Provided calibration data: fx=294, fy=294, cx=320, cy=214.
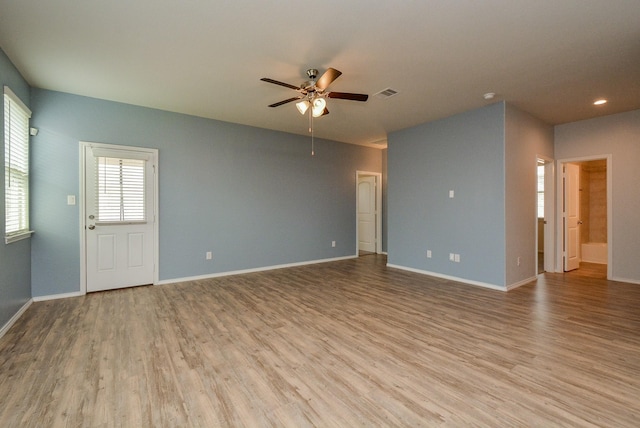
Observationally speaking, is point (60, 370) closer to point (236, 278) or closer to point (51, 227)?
point (51, 227)

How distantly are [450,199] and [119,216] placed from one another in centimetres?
514

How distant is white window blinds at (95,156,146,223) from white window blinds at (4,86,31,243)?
2.39ft

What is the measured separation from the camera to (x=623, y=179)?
4.73m

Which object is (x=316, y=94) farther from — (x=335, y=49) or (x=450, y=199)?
(x=450, y=199)

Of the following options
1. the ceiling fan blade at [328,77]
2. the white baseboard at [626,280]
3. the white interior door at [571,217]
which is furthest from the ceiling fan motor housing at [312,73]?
the white baseboard at [626,280]

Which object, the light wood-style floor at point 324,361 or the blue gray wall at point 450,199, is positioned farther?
the blue gray wall at point 450,199

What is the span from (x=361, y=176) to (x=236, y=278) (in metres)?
4.29

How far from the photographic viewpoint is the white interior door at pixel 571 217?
5.45m

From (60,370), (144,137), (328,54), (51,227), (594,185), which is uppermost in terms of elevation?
(328,54)

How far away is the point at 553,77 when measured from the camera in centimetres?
338

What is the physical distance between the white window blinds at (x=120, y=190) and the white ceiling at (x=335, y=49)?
2.99 feet

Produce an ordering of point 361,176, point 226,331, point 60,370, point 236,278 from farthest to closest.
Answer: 1. point 361,176
2. point 236,278
3. point 226,331
4. point 60,370

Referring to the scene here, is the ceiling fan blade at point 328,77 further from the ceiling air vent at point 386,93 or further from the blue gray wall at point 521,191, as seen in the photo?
the blue gray wall at point 521,191

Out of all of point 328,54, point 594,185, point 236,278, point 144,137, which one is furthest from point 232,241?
point 594,185
